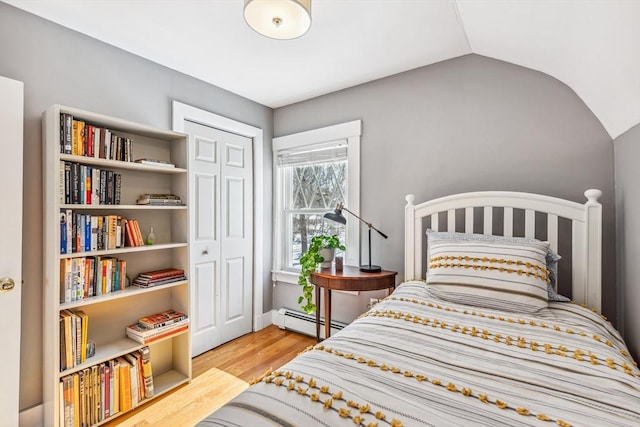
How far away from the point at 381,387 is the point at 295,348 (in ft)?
6.86

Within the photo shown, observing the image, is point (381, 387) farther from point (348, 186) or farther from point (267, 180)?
point (267, 180)

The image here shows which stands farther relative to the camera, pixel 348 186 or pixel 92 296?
pixel 348 186

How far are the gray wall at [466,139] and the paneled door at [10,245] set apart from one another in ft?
7.07

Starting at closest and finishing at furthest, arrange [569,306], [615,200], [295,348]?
[569,306] → [615,200] → [295,348]

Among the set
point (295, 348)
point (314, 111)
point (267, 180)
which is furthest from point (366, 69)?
point (295, 348)

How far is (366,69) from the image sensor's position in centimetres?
245

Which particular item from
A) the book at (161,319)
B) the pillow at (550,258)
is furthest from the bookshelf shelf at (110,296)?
the pillow at (550,258)

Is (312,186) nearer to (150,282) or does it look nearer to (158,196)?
(158,196)

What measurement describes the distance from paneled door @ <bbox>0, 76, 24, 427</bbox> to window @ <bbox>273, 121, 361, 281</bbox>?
6.70 feet

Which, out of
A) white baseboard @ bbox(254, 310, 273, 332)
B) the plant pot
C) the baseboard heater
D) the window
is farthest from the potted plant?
white baseboard @ bbox(254, 310, 273, 332)

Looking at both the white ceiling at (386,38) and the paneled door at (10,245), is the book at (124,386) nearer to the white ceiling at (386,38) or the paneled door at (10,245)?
the paneled door at (10,245)

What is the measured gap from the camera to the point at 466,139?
2.23m

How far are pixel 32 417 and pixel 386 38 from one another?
319 cm

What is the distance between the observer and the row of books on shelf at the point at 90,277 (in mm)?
1713
